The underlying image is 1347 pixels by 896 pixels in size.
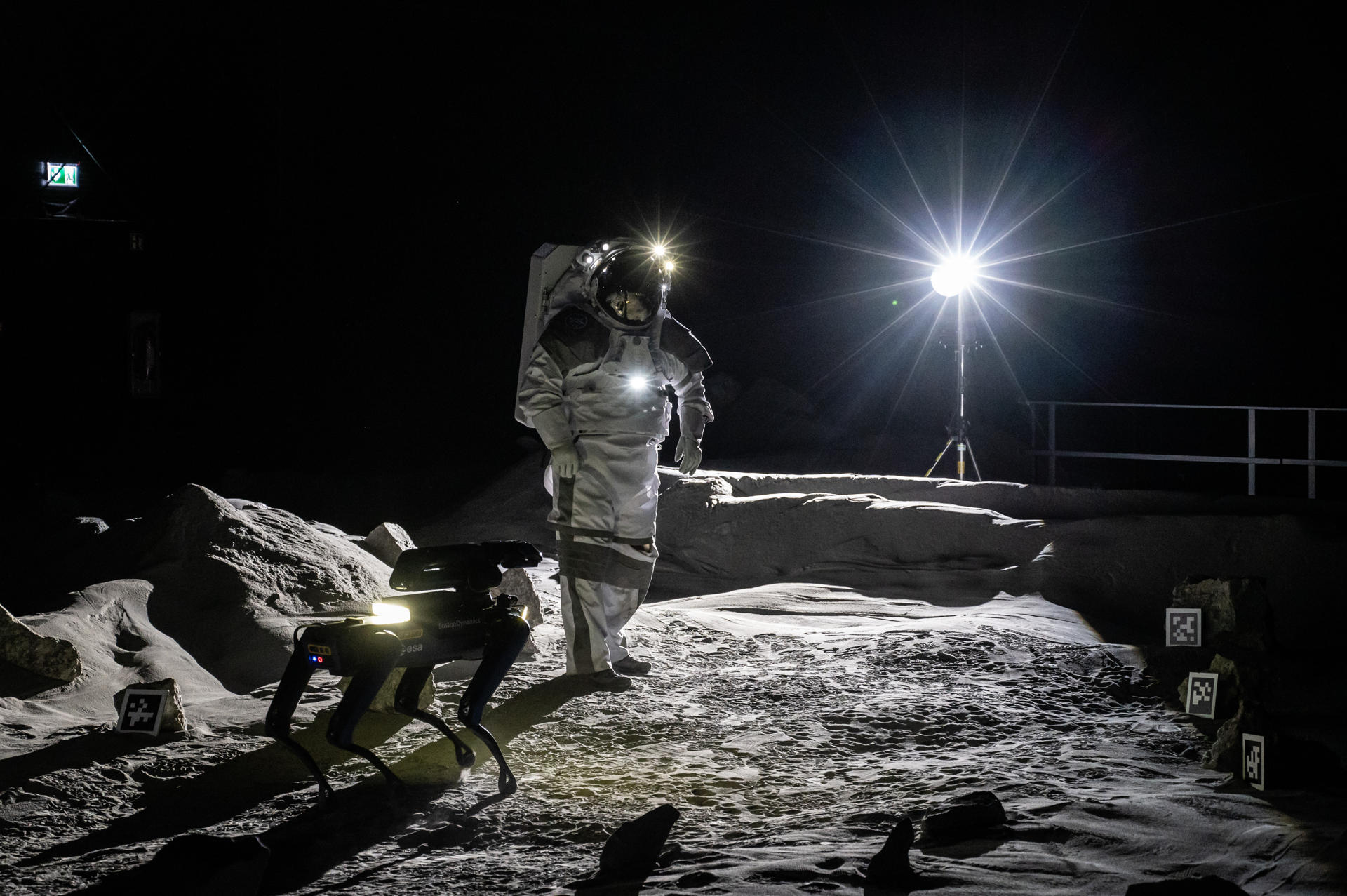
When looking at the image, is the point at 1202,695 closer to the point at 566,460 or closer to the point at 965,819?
the point at 965,819

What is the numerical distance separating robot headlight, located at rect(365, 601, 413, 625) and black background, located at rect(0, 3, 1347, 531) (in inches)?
349

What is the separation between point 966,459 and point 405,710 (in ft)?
36.0

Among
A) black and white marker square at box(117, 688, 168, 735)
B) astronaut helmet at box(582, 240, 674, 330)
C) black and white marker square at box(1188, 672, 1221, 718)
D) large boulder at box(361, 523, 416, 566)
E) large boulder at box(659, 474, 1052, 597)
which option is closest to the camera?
black and white marker square at box(117, 688, 168, 735)

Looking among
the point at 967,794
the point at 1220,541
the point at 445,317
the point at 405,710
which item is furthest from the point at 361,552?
the point at 445,317

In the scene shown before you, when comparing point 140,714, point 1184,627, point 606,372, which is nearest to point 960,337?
point 1184,627

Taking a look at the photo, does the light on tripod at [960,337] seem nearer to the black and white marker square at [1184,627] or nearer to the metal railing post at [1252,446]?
the metal railing post at [1252,446]

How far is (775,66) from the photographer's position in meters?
12.6

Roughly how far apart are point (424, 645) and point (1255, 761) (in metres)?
2.33

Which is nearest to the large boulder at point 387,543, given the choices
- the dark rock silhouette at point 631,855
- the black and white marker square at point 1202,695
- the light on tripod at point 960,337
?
the dark rock silhouette at point 631,855

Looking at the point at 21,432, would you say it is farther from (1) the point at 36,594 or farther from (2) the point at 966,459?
→ (2) the point at 966,459

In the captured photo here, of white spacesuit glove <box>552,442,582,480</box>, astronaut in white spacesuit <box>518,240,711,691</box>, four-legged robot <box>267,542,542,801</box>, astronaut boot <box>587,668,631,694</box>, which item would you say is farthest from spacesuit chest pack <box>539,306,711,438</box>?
four-legged robot <box>267,542,542,801</box>

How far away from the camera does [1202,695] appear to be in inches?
149

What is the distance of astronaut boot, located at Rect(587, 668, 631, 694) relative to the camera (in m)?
4.31

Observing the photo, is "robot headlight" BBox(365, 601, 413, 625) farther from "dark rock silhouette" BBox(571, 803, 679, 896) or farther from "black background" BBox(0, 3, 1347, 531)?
"black background" BBox(0, 3, 1347, 531)
